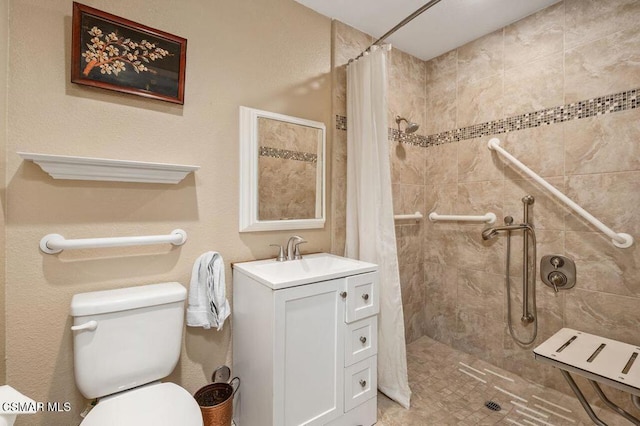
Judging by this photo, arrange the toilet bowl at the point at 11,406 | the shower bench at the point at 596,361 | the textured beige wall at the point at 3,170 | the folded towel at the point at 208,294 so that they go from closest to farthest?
the toilet bowl at the point at 11,406 < the textured beige wall at the point at 3,170 < the shower bench at the point at 596,361 < the folded towel at the point at 208,294

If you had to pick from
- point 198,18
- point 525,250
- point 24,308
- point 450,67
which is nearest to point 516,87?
point 450,67

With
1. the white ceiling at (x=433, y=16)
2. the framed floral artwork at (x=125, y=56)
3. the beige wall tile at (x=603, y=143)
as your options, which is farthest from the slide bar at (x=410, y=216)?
the framed floral artwork at (x=125, y=56)

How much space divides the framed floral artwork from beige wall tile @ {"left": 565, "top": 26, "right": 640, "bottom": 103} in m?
2.20

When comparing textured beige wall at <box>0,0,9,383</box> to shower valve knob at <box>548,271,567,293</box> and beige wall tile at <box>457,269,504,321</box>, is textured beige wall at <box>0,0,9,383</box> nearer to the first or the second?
beige wall tile at <box>457,269,504,321</box>

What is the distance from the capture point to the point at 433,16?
191 cm

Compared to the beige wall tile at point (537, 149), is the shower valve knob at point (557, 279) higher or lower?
lower

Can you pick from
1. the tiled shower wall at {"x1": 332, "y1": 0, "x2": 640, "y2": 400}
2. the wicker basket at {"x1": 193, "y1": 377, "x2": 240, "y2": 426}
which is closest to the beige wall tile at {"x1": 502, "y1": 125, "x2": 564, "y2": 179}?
the tiled shower wall at {"x1": 332, "y1": 0, "x2": 640, "y2": 400}

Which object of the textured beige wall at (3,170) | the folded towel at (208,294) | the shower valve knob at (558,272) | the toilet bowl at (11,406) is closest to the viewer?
the toilet bowl at (11,406)

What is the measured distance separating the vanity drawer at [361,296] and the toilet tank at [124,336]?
2.54 ft

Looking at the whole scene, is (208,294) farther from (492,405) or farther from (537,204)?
(537,204)

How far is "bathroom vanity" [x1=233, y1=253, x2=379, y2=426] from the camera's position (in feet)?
3.96

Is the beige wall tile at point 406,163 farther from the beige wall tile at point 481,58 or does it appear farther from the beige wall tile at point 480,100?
the beige wall tile at point 481,58

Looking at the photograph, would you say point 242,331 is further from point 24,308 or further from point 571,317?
point 571,317

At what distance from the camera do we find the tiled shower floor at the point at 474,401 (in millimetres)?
1551
